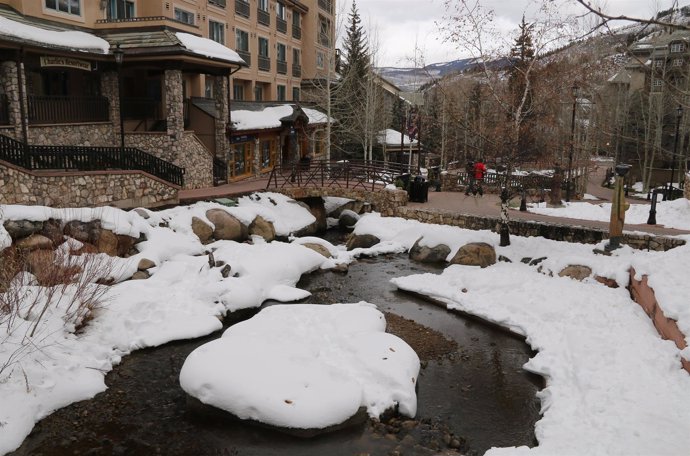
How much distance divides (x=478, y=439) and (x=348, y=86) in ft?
108

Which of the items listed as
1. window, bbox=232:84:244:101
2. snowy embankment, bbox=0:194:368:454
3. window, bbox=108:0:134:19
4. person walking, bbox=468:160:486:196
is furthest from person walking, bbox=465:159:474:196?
window, bbox=108:0:134:19

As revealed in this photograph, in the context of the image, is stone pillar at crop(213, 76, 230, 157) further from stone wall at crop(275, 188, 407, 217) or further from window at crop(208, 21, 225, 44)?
window at crop(208, 21, 225, 44)

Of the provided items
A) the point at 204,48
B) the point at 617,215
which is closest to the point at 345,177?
the point at 204,48

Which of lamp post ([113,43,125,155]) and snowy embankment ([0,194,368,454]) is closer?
snowy embankment ([0,194,368,454])

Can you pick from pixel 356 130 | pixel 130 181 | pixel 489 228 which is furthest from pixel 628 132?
pixel 130 181

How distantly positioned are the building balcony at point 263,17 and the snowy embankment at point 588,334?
23819mm

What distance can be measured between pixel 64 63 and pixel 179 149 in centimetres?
539

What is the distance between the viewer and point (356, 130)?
4100cm

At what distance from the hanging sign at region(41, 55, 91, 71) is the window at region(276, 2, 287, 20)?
20.9m

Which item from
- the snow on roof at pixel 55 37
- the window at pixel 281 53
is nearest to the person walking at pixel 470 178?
the snow on roof at pixel 55 37

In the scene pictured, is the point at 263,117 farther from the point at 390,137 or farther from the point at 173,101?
the point at 390,137

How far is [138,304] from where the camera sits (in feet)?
45.1

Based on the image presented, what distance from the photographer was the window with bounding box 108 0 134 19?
966 inches

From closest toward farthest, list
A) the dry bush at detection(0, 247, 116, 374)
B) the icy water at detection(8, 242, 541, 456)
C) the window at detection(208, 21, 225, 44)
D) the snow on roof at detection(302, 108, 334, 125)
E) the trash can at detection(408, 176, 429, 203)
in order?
1. the icy water at detection(8, 242, 541, 456)
2. the dry bush at detection(0, 247, 116, 374)
3. the trash can at detection(408, 176, 429, 203)
4. the window at detection(208, 21, 225, 44)
5. the snow on roof at detection(302, 108, 334, 125)
